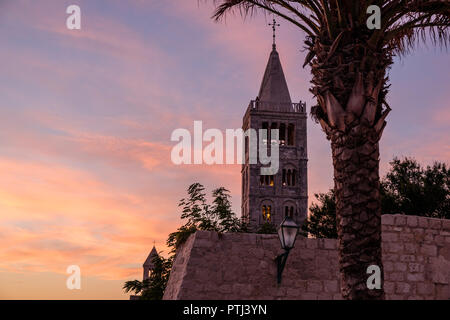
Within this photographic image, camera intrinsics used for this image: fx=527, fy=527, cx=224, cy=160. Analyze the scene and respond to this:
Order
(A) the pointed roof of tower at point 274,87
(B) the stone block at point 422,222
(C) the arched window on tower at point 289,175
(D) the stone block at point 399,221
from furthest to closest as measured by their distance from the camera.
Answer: (A) the pointed roof of tower at point 274,87, (C) the arched window on tower at point 289,175, (B) the stone block at point 422,222, (D) the stone block at point 399,221

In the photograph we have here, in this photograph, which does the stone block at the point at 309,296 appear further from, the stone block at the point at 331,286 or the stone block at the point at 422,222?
the stone block at the point at 422,222

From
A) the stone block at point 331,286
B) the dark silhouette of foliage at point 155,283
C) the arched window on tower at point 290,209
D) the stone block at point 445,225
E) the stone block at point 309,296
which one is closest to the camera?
the stone block at point 309,296

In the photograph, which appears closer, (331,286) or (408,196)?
(331,286)

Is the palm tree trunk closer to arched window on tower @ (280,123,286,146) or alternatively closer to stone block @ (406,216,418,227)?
stone block @ (406,216,418,227)

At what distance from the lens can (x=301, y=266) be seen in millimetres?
9641

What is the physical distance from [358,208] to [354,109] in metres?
1.17

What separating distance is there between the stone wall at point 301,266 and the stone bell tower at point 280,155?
2078 inches

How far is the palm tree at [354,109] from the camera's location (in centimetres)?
609

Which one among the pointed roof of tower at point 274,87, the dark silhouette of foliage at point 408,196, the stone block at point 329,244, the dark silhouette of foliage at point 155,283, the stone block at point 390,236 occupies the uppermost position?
the pointed roof of tower at point 274,87

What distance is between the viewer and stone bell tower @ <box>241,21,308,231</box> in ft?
212

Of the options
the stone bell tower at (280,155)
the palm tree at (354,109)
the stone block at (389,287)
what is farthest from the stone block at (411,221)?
the stone bell tower at (280,155)

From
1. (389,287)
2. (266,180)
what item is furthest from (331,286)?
(266,180)

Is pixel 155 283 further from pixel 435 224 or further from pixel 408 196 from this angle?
pixel 408 196
